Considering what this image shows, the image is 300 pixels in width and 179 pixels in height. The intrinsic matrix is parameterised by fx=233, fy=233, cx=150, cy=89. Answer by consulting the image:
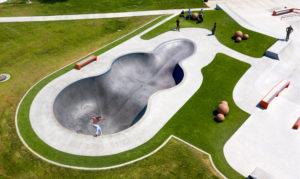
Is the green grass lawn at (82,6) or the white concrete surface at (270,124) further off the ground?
the green grass lawn at (82,6)

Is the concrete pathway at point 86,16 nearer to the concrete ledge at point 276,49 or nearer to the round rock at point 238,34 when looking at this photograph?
the round rock at point 238,34

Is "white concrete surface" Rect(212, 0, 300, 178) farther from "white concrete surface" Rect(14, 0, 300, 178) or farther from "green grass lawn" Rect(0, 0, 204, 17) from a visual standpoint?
"green grass lawn" Rect(0, 0, 204, 17)

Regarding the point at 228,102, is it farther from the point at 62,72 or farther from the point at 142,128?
the point at 62,72

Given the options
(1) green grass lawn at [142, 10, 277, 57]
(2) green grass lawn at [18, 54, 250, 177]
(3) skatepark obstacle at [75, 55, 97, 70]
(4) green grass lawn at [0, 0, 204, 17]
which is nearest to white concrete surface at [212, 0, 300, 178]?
(2) green grass lawn at [18, 54, 250, 177]

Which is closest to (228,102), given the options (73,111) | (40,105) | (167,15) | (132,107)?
(132,107)

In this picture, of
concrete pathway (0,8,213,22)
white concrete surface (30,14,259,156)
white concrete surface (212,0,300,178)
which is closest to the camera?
white concrete surface (212,0,300,178)

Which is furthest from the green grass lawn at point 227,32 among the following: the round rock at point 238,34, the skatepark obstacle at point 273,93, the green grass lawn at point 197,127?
the skatepark obstacle at point 273,93

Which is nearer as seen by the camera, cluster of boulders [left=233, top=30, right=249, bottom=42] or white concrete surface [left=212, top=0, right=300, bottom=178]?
white concrete surface [left=212, top=0, right=300, bottom=178]
